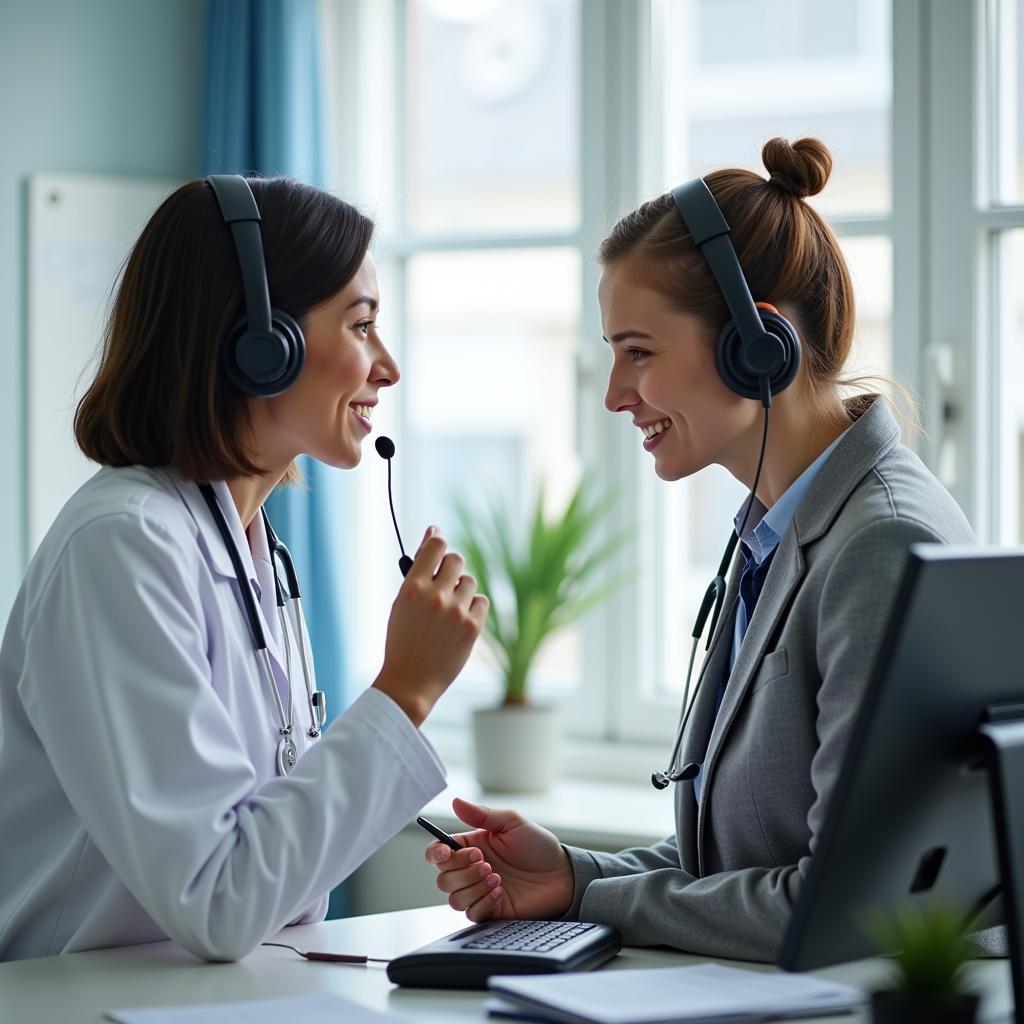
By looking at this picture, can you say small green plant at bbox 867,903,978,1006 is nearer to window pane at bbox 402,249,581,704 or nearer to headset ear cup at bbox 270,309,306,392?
headset ear cup at bbox 270,309,306,392

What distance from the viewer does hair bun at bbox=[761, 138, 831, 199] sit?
166 centimetres

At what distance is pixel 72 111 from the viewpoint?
320 cm

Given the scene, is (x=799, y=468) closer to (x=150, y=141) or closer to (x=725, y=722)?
(x=725, y=722)

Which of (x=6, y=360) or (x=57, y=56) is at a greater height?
(x=57, y=56)

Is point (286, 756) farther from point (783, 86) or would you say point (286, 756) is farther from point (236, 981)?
point (783, 86)

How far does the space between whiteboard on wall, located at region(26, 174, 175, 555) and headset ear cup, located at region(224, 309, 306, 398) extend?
1650 millimetres

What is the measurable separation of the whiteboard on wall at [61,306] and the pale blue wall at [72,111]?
30 millimetres

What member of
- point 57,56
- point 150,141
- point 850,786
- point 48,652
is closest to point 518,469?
point 150,141

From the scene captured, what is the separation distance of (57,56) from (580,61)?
118cm

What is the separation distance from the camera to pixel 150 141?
334 centimetres

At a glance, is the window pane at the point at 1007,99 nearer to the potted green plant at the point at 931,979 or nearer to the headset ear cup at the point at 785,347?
the headset ear cup at the point at 785,347

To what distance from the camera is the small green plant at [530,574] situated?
2955 millimetres

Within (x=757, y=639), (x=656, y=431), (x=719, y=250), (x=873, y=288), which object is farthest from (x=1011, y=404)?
(x=757, y=639)

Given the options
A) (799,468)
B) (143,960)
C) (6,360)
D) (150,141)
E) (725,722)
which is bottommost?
(143,960)
